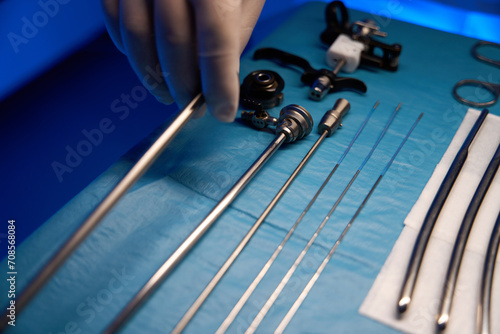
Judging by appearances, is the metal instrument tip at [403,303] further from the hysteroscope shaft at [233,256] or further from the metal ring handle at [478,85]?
the metal ring handle at [478,85]

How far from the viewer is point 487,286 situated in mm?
818

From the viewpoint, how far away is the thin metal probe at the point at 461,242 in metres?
0.79

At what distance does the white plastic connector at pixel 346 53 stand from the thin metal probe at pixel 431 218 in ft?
1.17

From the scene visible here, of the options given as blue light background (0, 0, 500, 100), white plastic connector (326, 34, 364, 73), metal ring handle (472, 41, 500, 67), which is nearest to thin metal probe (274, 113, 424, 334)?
white plastic connector (326, 34, 364, 73)

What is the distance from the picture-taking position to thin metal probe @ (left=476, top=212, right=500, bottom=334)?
774 mm

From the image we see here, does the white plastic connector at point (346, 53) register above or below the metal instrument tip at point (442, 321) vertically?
above

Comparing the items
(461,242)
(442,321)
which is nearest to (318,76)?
(461,242)

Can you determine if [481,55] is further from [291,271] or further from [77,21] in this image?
[77,21]

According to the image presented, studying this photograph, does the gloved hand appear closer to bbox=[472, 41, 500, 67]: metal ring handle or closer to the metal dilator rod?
the metal dilator rod

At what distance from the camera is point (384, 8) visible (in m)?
1.71

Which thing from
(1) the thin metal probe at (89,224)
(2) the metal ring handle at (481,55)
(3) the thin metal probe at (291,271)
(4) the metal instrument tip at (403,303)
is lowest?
(2) the metal ring handle at (481,55)

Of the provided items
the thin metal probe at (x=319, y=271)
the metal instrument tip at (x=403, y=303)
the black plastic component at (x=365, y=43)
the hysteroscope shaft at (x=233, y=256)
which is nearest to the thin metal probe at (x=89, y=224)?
the hysteroscope shaft at (x=233, y=256)

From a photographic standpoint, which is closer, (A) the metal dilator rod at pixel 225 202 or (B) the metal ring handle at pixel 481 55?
(A) the metal dilator rod at pixel 225 202

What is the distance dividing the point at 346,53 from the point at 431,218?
22.3 inches
